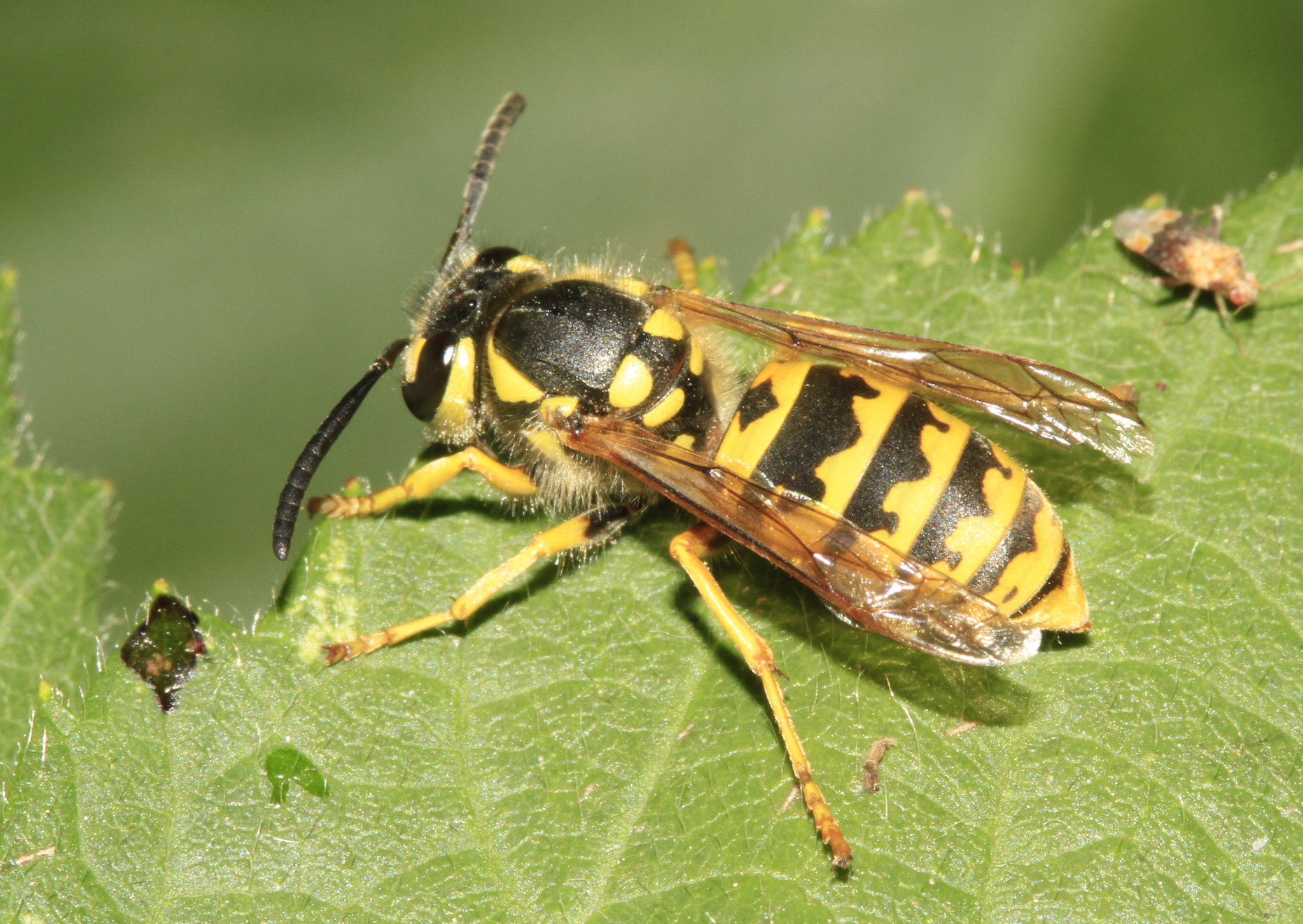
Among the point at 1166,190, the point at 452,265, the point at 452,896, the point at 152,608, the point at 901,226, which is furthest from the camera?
the point at 1166,190

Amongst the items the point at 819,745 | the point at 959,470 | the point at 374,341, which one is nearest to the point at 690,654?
the point at 819,745

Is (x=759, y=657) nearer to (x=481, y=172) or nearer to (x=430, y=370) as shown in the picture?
(x=430, y=370)

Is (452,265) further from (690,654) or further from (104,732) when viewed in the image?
(104,732)

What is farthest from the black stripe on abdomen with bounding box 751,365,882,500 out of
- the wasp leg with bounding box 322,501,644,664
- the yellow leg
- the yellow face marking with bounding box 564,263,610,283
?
the yellow leg

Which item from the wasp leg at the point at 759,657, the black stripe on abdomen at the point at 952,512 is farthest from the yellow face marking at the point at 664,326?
the black stripe on abdomen at the point at 952,512

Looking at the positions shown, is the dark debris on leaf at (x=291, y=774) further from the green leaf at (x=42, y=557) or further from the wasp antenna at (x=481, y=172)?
the wasp antenna at (x=481, y=172)
